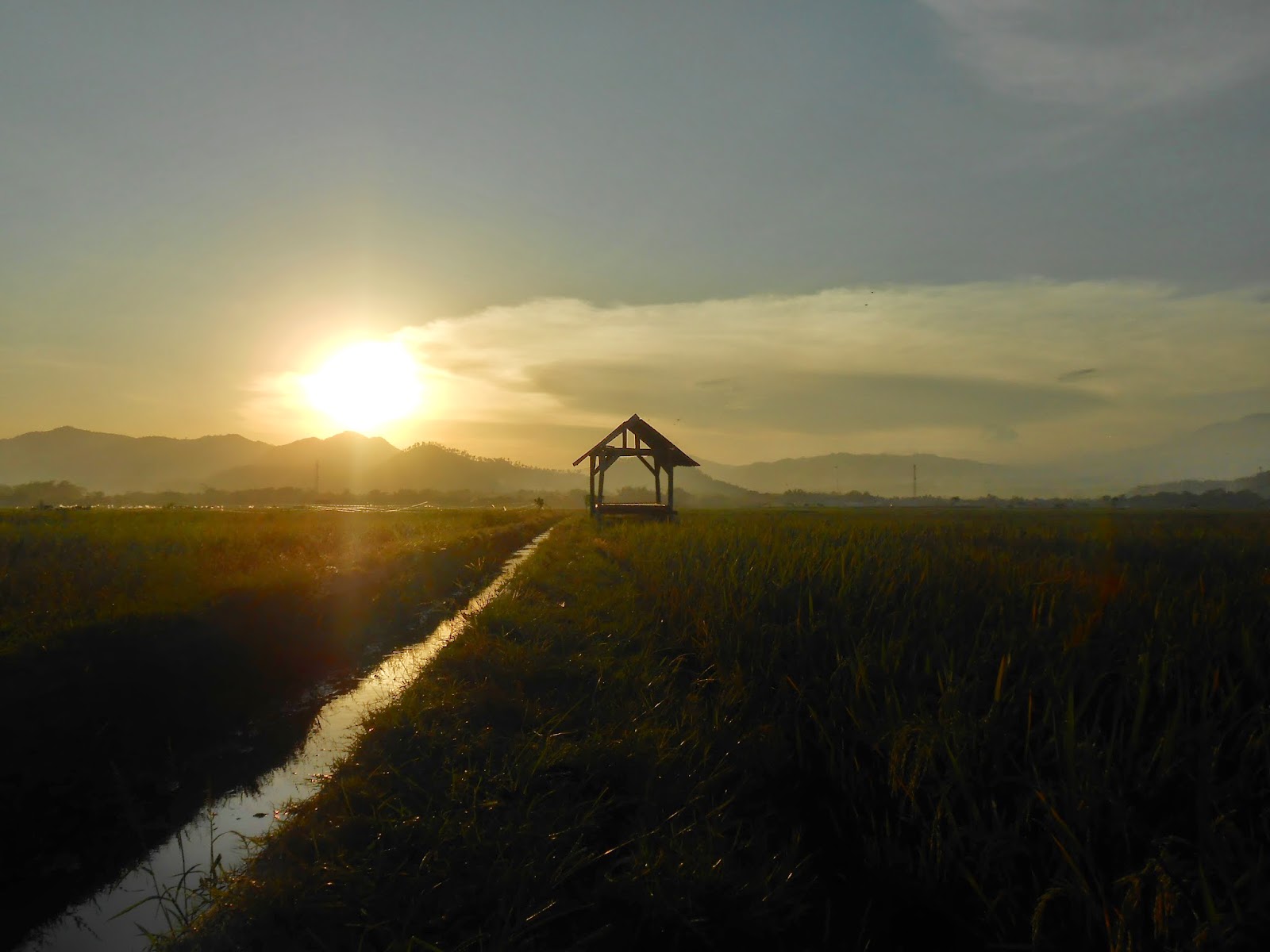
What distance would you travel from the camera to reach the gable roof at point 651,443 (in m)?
29.0

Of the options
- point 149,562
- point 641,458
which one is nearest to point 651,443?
point 641,458

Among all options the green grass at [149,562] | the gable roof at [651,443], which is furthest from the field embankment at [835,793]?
the gable roof at [651,443]

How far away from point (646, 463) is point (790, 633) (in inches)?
927

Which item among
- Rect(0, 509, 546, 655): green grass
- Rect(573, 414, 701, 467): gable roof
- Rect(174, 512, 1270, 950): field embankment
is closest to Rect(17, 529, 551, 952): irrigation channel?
Rect(174, 512, 1270, 950): field embankment

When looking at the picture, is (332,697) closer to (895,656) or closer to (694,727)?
(694,727)

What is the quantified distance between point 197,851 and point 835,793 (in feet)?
13.4

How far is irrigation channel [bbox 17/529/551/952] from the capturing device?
363 centimetres

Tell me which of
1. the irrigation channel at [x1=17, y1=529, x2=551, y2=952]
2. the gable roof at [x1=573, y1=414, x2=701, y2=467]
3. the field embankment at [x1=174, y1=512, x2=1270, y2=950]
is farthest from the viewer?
the gable roof at [x1=573, y1=414, x2=701, y2=467]

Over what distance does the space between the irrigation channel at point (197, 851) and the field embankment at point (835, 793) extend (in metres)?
0.40

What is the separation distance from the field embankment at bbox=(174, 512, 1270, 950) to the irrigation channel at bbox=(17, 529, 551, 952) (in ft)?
1.32

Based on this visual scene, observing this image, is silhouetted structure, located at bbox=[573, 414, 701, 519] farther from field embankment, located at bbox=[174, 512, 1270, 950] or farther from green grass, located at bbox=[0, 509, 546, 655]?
field embankment, located at bbox=[174, 512, 1270, 950]

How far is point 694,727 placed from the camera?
5.47 meters

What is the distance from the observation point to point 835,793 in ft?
15.5

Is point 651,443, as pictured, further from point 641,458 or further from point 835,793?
point 835,793
